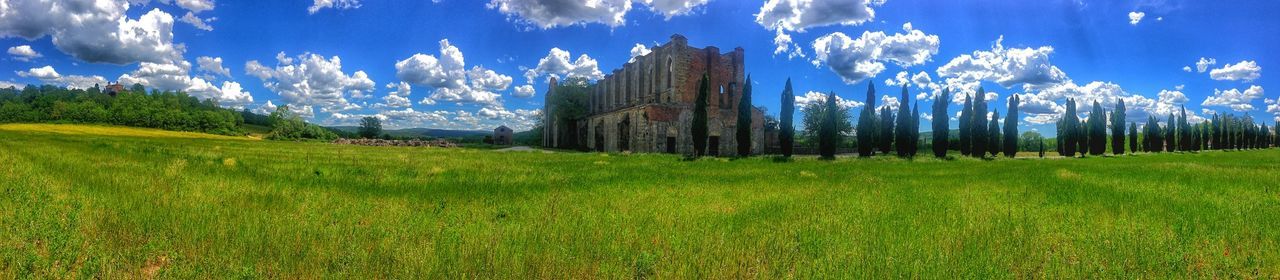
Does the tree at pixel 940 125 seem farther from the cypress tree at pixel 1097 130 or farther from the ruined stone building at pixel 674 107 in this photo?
the cypress tree at pixel 1097 130

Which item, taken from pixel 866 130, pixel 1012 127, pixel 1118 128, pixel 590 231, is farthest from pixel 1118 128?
pixel 590 231

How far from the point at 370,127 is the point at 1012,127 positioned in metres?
101

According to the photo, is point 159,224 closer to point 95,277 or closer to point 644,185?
point 95,277

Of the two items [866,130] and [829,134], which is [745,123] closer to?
[829,134]

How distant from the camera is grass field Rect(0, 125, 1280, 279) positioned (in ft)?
13.4

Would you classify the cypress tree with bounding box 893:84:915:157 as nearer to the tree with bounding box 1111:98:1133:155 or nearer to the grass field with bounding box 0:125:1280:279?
the tree with bounding box 1111:98:1133:155

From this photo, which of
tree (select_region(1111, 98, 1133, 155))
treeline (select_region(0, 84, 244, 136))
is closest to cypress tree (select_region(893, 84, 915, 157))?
tree (select_region(1111, 98, 1133, 155))

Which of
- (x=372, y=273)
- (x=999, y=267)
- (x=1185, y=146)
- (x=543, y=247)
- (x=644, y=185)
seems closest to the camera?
(x=372, y=273)

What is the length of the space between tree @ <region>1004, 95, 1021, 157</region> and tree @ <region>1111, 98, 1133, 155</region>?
1829 centimetres

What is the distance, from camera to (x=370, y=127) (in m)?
103

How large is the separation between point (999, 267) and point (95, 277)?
21.8 ft

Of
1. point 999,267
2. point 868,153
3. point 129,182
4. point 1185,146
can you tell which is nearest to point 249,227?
point 129,182

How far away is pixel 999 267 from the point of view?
174 inches

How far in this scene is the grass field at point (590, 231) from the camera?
13.4 ft
